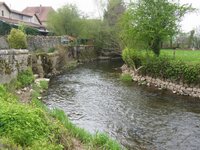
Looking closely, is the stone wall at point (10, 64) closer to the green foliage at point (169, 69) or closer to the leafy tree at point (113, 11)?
the green foliage at point (169, 69)

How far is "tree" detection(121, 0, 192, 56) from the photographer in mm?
28938

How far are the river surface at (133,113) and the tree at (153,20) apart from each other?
5.77 m

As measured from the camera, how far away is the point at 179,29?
98.1ft

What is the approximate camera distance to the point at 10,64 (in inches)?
716

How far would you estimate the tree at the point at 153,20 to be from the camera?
2894 centimetres

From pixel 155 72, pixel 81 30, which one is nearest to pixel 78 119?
pixel 155 72

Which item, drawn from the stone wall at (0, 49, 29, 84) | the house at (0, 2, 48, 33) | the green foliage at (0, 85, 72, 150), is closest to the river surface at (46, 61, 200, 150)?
the stone wall at (0, 49, 29, 84)

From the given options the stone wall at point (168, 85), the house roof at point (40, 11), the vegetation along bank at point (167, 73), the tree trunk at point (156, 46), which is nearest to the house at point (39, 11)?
the house roof at point (40, 11)

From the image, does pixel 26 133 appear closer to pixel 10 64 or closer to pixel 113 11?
pixel 10 64

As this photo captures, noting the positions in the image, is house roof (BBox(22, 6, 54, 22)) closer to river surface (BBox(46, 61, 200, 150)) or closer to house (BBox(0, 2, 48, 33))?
house (BBox(0, 2, 48, 33))

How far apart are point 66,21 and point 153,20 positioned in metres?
31.9

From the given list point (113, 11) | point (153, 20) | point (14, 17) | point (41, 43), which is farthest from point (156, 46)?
point (14, 17)

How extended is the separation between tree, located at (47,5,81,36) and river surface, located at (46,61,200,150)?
33.5 m

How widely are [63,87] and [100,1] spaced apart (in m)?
38.1
